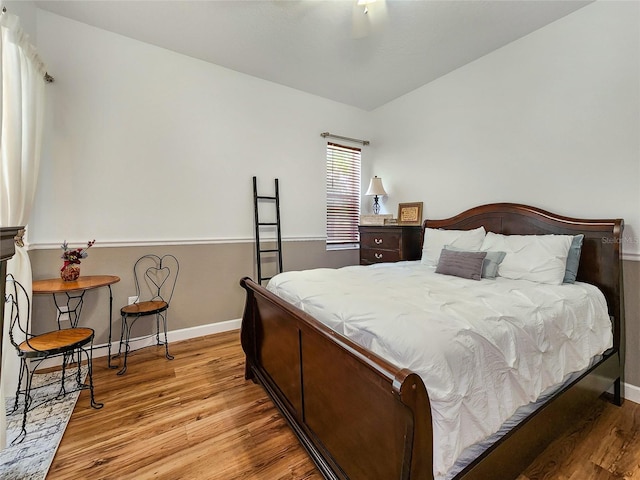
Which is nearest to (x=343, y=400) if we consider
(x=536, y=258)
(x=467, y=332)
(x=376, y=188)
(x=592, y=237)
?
(x=467, y=332)

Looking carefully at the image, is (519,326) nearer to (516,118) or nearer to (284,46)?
(516,118)

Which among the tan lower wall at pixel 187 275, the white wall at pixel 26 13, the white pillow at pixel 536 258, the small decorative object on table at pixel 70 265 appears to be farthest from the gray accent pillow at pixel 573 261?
the white wall at pixel 26 13

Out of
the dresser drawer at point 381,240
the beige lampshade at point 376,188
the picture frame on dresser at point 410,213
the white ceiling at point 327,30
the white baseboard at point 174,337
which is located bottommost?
the white baseboard at point 174,337

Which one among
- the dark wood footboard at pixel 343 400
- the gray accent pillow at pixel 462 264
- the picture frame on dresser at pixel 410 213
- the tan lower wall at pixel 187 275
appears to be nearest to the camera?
the dark wood footboard at pixel 343 400

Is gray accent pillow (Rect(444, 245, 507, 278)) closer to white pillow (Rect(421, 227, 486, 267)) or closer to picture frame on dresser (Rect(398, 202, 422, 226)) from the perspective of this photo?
white pillow (Rect(421, 227, 486, 267))

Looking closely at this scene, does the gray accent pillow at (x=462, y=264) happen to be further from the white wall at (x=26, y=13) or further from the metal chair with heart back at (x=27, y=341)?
the white wall at (x=26, y=13)

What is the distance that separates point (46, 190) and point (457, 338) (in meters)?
3.11

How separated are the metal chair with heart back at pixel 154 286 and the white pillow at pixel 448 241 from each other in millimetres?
2499

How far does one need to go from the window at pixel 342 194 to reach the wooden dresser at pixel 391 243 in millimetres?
476

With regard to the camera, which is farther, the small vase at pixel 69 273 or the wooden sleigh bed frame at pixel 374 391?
the small vase at pixel 69 273

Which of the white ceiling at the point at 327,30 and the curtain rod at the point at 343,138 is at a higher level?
the white ceiling at the point at 327,30

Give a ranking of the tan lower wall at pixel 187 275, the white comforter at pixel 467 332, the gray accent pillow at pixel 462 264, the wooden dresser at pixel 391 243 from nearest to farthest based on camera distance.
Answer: the white comforter at pixel 467 332, the gray accent pillow at pixel 462 264, the tan lower wall at pixel 187 275, the wooden dresser at pixel 391 243

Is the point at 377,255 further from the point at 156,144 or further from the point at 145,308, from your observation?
the point at 156,144

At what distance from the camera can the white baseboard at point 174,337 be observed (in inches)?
94.8
